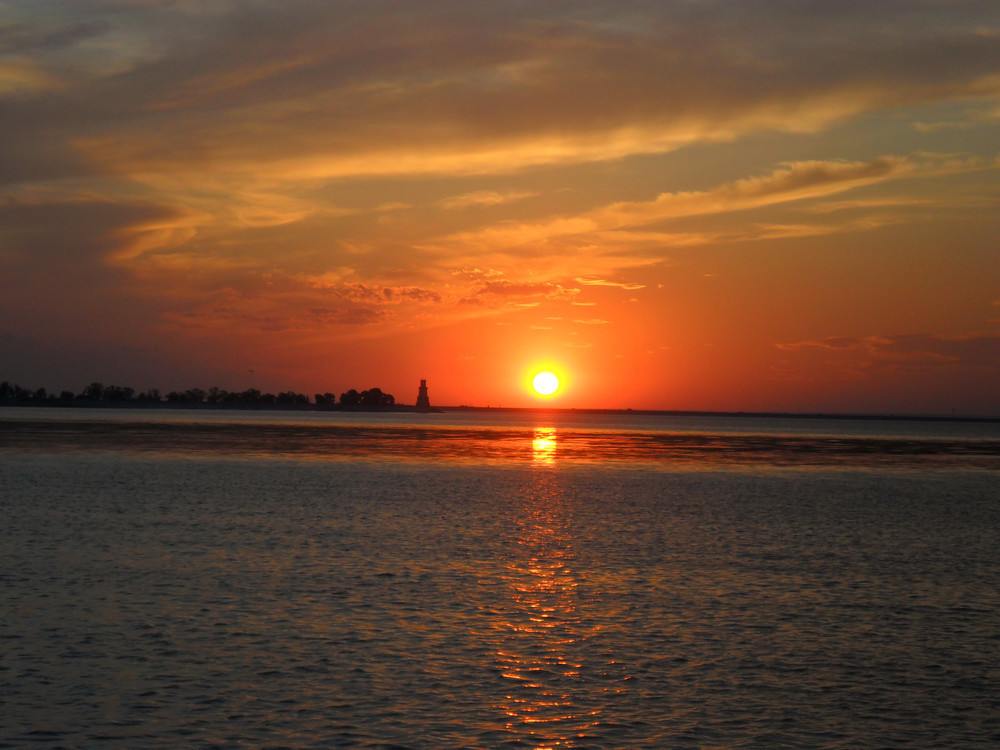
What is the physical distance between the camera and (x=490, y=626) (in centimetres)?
1770

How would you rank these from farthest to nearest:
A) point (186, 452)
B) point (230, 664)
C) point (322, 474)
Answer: point (186, 452)
point (322, 474)
point (230, 664)

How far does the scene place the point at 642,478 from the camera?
198 ft

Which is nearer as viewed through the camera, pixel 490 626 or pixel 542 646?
pixel 542 646

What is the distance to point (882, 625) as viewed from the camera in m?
18.3

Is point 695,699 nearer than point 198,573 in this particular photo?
Yes

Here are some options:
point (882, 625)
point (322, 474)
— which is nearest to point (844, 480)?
point (322, 474)

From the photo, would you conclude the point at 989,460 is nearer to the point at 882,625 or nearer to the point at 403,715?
the point at 882,625

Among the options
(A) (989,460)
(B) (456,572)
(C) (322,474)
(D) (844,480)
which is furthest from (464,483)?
(A) (989,460)

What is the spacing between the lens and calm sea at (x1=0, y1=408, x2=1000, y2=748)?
1221 centimetres

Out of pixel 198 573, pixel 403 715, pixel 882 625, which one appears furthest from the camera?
pixel 198 573

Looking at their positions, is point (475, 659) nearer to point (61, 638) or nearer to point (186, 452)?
point (61, 638)

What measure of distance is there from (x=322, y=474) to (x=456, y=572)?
36.7 metres

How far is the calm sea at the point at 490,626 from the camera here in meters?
12.2

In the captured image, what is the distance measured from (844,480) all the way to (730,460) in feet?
75.2
